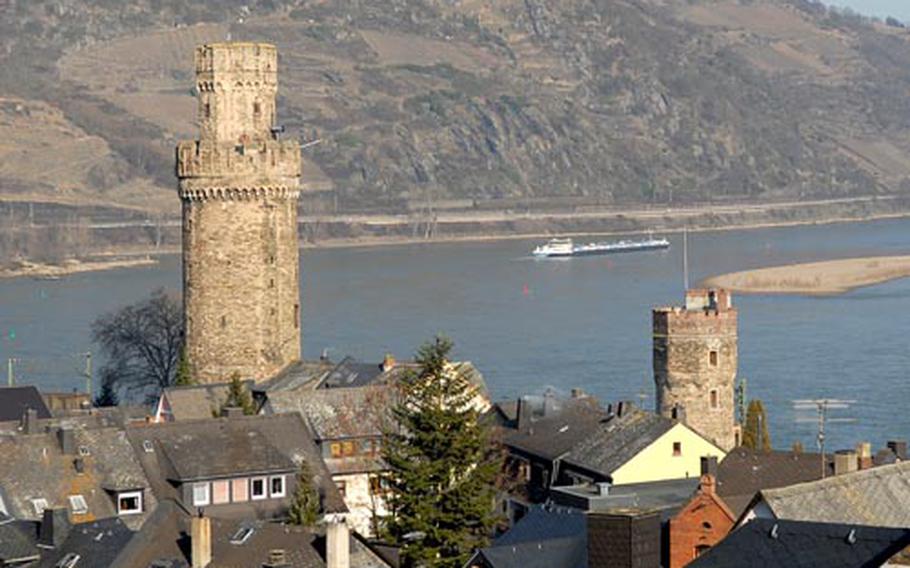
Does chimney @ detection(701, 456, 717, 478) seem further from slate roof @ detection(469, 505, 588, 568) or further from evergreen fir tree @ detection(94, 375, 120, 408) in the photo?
evergreen fir tree @ detection(94, 375, 120, 408)

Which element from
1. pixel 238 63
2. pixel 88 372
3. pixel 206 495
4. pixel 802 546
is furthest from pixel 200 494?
pixel 88 372

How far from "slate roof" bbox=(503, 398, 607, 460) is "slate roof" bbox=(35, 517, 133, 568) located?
9828mm

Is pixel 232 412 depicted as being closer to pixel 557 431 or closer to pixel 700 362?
pixel 557 431

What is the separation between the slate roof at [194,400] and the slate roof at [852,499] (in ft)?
63.8

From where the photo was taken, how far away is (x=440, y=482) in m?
26.2

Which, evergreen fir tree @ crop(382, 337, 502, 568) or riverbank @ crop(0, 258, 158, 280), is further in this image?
riverbank @ crop(0, 258, 158, 280)

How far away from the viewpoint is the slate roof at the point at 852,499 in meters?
20.2

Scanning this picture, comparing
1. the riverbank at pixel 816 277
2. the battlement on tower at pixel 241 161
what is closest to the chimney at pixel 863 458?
the battlement on tower at pixel 241 161

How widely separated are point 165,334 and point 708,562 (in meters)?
39.1

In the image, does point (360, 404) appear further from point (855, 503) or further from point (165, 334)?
point (165, 334)

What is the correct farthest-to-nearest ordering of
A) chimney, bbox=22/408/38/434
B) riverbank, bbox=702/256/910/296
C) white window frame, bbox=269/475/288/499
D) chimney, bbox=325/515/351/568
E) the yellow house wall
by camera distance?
1. riverbank, bbox=702/256/910/296
2. chimney, bbox=22/408/38/434
3. the yellow house wall
4. white window frame, bbox=269/475/288/499
5. chimney, bbox=325/515/351/568

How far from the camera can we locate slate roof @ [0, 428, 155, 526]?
2866 centimetres

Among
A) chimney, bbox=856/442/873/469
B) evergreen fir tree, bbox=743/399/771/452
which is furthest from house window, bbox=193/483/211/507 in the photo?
evergreen fir tree, bbox=743/399/771/452

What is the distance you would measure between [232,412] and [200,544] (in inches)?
473
